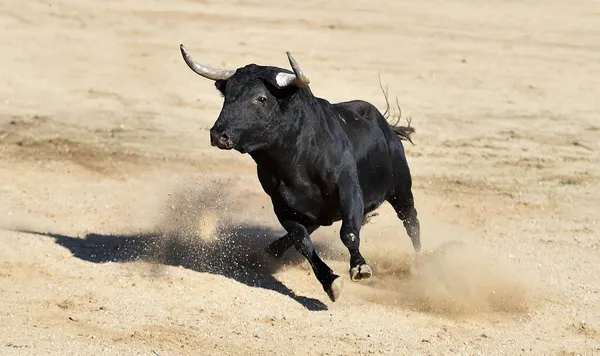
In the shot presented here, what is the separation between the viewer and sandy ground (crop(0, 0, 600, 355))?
8.77 meters

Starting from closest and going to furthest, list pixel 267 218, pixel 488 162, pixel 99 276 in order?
pixel 99 276, pixel 267 218, pixel 488 162

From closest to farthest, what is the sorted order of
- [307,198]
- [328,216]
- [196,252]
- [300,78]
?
[300,78]
[307,198]
[328,216]
[196,252]

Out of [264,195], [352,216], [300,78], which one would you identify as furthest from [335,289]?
[264,195]

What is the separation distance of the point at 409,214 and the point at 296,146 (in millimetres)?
2119

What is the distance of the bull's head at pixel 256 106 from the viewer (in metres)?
8.88

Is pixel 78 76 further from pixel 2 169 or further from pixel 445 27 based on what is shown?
pixel 445 27

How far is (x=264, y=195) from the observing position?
43.6ft

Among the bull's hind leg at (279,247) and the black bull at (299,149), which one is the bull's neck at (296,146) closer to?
the black bull at (299,149)

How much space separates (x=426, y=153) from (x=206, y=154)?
270 centimetres

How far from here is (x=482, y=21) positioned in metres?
19.9

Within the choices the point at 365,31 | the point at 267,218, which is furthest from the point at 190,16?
the point at 267,218

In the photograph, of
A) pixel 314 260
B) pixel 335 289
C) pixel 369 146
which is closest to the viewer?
pixel 335 289

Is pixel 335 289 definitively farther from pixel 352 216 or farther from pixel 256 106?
pixel 256 106

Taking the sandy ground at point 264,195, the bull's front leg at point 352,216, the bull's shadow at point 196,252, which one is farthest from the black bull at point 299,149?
the sandy ground at point 264,195
